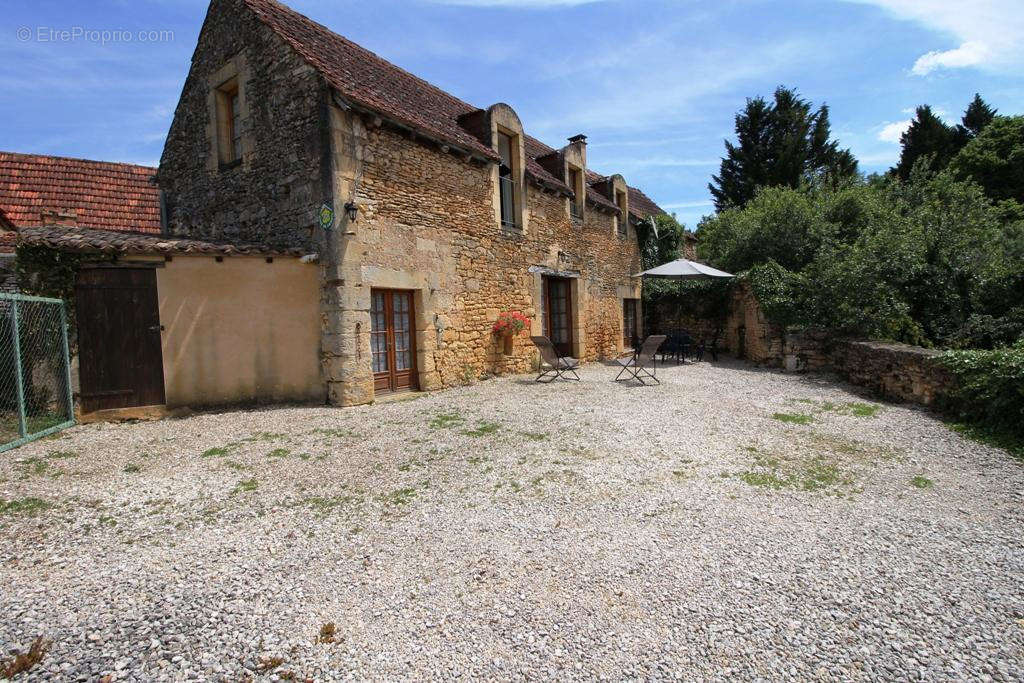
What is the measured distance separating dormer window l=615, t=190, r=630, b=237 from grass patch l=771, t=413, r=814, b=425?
368 inches

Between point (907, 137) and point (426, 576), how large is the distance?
3456 cm

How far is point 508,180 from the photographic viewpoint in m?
10.4

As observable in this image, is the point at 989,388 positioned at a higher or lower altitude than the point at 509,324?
lower

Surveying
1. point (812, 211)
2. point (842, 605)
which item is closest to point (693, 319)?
point (812, 211)

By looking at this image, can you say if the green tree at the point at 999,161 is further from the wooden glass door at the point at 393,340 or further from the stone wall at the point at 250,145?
the stone wall at the point at 250,145

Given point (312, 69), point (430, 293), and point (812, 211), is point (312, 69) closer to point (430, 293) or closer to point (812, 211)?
point (430, 293)

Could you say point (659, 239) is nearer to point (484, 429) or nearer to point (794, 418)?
point (794, 418)

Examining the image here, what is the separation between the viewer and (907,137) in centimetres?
2694

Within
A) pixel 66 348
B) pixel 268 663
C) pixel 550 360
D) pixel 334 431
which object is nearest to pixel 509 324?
pixel 550 360

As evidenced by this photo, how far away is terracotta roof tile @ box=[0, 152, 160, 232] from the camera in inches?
476

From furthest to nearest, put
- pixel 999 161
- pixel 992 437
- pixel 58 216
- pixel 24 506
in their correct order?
pixel 999 161, pixel 58 216, pixel 992 437, pixel 24 506

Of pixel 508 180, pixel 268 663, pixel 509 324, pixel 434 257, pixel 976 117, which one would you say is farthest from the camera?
pixel 976 117

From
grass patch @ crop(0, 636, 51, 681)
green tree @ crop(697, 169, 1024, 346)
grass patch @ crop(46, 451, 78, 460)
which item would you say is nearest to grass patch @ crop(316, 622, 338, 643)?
grass patch @ crop(0, 636, 51, 681)

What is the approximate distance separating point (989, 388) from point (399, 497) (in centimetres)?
640
